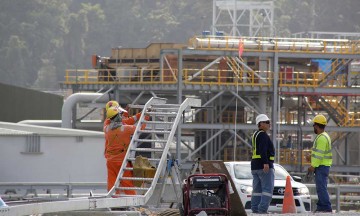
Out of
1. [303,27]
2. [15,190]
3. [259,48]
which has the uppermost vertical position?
[303,27]

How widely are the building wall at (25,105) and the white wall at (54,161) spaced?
19.1m

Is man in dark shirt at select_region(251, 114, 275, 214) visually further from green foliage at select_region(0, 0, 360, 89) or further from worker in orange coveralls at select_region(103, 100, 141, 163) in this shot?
green foliage at select_region(0, 0, 360, 89)

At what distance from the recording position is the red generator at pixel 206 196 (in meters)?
16.5

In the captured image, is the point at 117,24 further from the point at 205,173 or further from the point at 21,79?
the point at 205,173

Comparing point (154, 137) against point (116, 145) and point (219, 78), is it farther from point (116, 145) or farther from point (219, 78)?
point (219, 78)

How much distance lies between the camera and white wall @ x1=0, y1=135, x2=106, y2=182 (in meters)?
37.1

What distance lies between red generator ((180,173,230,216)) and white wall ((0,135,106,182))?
20.6m

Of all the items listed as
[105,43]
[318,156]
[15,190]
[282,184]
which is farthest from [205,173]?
[105,43]

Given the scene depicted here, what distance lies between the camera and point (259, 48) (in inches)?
2098

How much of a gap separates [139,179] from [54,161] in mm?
20171

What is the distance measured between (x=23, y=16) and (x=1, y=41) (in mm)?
6039

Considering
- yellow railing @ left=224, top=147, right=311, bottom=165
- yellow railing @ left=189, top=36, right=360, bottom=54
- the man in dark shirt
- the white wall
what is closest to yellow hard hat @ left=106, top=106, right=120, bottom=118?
the man in dark shirt

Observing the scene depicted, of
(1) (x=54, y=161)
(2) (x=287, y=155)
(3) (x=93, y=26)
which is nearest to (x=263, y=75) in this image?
(2) (x=287, y=155)

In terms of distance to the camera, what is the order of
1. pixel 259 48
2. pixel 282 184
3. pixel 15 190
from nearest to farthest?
pixel 282 184
pixel 15 190
pixel 259 48
